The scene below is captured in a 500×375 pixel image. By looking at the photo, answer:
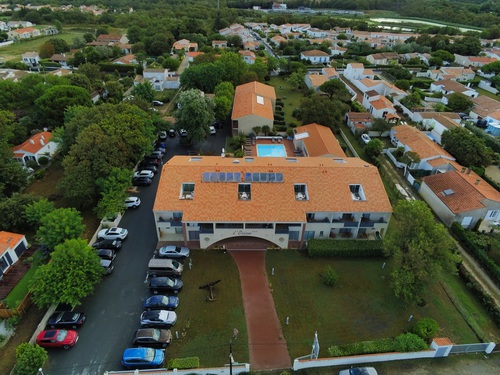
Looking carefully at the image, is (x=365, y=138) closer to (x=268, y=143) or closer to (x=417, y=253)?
(x=268, y=143)

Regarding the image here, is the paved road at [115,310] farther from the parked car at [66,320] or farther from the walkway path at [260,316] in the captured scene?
the walkway path at [260,316]

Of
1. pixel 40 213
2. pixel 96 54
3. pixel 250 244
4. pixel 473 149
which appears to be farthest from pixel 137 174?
pixel 96 54

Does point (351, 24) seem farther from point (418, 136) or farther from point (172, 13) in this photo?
point (418, 136)

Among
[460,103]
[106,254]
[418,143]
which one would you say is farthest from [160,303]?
[460,103]

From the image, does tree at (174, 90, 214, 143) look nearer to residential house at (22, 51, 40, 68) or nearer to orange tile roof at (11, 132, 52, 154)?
orange tile roof at (11, 132, 52, 154)

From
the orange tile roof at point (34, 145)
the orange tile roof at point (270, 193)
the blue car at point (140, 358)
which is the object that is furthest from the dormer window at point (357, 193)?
the orange tile roof at point (34, 145)

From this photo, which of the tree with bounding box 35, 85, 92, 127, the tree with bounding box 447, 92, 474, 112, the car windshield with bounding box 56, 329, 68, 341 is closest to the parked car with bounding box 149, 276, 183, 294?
the car windshield with bounding box 56, 329, 68, 341
